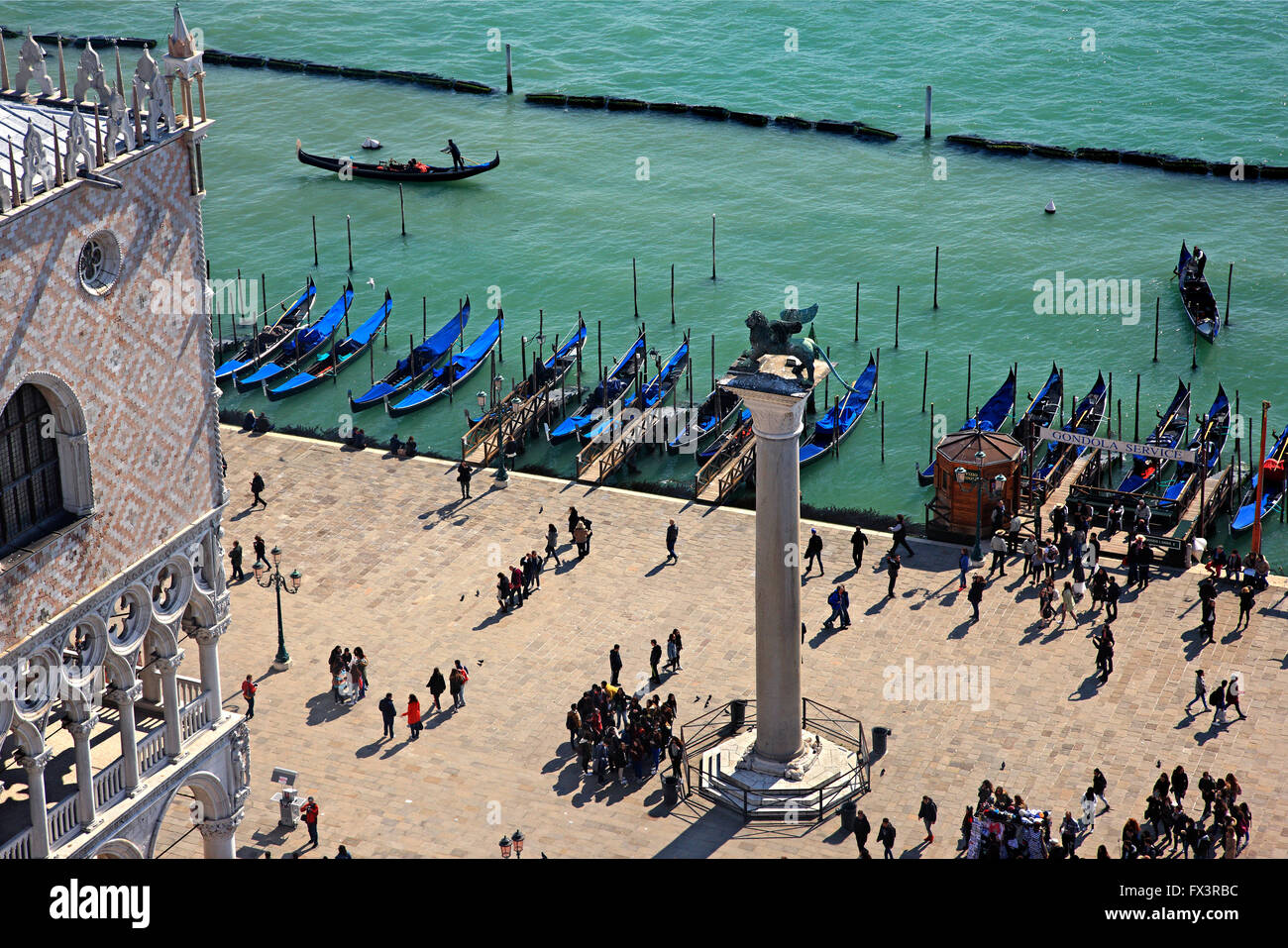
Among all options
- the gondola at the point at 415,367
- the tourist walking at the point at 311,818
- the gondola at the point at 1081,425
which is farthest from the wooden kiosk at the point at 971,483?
the gondola at the point at 415,367

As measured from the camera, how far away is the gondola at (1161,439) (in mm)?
63125

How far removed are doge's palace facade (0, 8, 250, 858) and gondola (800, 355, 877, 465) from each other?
117 ft

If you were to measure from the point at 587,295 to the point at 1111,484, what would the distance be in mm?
30807

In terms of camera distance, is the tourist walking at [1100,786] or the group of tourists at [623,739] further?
the group of tourists at [623,739]

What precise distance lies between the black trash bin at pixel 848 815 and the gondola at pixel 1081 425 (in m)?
21.0

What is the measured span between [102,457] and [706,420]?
3887 cm

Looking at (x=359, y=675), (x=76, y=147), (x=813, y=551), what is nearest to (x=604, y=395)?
(x=813, y=551)

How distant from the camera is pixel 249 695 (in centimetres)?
4978

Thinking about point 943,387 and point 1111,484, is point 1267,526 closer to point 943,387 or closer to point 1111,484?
point 1111,484

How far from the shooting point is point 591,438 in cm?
6775

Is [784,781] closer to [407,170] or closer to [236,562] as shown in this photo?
[236,562]

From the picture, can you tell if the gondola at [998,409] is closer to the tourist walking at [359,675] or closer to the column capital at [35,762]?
the tourist walking at [359,675]

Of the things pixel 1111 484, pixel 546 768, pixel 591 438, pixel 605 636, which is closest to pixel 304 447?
pixel 591 438
